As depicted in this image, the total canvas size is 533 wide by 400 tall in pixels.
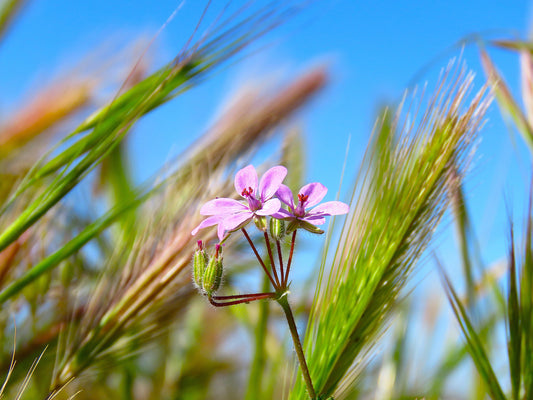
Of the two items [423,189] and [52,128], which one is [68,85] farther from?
[423,189]

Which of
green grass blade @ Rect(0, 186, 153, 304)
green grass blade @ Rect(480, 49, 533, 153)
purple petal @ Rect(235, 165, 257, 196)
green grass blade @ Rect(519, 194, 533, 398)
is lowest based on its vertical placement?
green grass blade @ Rect(519, 194, 533, 398)

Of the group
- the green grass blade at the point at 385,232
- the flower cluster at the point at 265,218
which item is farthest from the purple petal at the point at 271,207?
the green grass blade at the point at 385,232

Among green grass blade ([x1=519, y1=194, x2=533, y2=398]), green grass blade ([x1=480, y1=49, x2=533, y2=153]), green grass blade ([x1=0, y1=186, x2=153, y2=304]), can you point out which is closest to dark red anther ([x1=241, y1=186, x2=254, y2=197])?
green grass blade ([x1=0, y1=186, x2=153, y2=304])

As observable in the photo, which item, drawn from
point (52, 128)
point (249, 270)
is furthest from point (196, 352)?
point (52, 128)

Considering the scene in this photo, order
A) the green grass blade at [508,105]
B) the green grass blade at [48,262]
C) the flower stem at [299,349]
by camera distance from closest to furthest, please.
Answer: the flower stem at [299,349]
the green grass blade at [48,262]
the green grass blade at [508,105]

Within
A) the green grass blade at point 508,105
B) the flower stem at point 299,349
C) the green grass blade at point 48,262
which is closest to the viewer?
the flower stem at point 299,349

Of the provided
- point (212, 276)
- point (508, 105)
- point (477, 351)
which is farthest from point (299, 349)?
point (508, 105)

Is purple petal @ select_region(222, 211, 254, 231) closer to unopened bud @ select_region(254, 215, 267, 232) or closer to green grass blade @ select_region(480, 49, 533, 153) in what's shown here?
unopened bud @ select_region(254, 215, 267, 232)

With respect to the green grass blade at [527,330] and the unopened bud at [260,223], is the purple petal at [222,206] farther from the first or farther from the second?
the green grass blade at [527,330]
